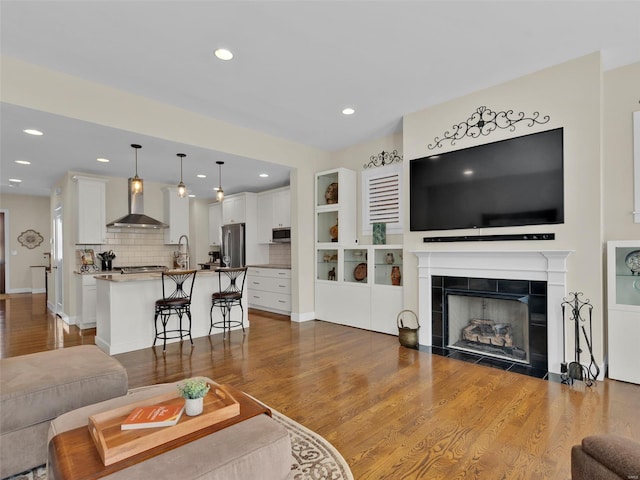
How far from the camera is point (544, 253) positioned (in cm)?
326

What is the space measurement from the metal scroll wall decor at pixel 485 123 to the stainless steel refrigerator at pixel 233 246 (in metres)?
4.58

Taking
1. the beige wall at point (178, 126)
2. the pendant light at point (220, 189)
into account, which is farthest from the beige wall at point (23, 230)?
the beige wall at point (178, 126)

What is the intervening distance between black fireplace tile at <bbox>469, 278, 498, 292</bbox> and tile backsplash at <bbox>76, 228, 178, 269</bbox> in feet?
19.9

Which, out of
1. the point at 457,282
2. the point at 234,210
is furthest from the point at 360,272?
the point at 234,210

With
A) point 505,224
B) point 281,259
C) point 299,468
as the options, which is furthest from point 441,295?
point 281,259

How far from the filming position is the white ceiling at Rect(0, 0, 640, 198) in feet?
8.27

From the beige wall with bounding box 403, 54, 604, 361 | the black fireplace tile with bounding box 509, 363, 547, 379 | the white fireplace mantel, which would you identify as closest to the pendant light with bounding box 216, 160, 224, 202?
the white fireplace mantel

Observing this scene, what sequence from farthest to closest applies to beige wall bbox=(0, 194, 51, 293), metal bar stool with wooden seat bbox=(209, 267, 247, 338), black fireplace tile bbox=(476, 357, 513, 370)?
beige wall bbox=(0, 194, 51, 293) → metal bar stool with wooden seat bbox=(209, 267, 247, 338) → black fireplace tile bbox=(476, 357, 513, 370)

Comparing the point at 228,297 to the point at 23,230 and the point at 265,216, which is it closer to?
the point at 265,216

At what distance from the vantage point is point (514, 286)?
11.6 feet

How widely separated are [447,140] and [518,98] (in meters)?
0.81

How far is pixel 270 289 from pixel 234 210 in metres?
2.24

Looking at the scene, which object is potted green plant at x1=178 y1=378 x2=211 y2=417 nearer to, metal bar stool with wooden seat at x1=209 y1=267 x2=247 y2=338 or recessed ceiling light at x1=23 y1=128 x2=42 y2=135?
metal bar stool with wooden seat at x1=209 y1=267 x2=247 y2=338

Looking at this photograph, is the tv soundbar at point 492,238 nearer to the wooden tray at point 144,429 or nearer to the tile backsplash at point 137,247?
the wooden tray at point 144,429
